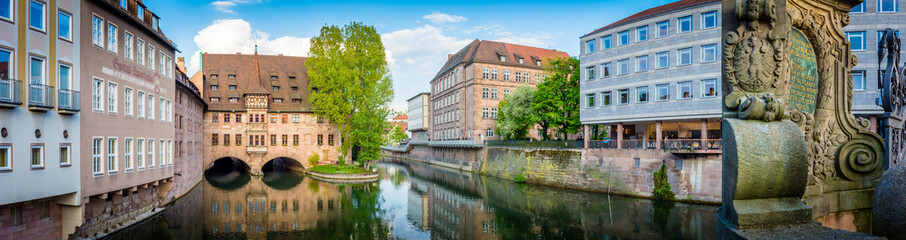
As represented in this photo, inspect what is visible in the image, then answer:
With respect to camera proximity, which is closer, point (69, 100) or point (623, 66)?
point (69, 100)

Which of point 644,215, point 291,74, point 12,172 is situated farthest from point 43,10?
point 291,74

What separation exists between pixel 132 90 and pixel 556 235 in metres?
17.2

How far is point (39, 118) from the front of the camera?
13258 millimetres

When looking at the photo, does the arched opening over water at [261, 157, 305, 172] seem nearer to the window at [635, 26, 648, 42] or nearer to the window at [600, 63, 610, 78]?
the window at [600, 63, 610, 78]

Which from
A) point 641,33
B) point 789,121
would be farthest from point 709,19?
point 789,121

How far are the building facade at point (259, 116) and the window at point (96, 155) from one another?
105 feet

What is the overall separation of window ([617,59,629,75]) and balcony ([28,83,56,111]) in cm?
2816

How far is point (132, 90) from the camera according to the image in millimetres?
19109

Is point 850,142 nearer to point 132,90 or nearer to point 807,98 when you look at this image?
point 807,98

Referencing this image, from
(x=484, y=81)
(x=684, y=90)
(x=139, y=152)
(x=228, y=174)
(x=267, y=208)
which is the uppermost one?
(x=484, y=81)

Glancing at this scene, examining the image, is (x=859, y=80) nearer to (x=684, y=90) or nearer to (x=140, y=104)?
(x=684, y=90)

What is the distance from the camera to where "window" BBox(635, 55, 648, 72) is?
29.8m

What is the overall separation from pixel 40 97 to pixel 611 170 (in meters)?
26.8

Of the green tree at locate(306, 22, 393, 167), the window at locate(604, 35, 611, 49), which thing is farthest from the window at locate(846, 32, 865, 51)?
→ the green tree at locate(306, 22, 393, 167)
